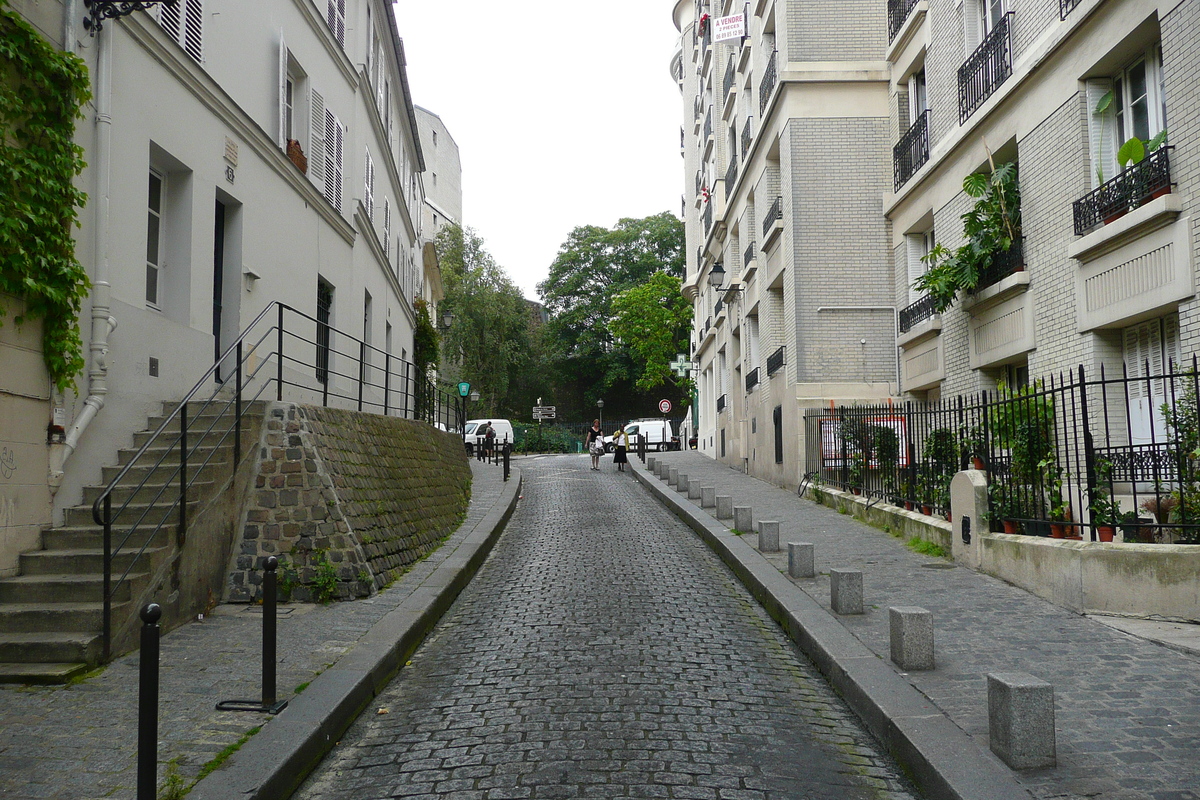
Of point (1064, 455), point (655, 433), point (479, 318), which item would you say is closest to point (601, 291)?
point (479, 318)

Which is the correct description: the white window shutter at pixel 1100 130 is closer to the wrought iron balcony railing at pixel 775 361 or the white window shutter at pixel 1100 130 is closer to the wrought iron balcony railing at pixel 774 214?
the wrought iron balcony railing at pixel 774 214

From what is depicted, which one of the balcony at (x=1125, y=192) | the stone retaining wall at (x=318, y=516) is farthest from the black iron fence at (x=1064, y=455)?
the stone retaining wall at (x=318, y=516)

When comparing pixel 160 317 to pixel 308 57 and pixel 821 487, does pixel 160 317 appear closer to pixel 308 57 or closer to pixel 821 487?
pixel 308 57

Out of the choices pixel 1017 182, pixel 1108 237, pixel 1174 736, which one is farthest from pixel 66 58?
pixel 1017 182

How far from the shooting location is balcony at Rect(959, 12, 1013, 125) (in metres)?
12.3

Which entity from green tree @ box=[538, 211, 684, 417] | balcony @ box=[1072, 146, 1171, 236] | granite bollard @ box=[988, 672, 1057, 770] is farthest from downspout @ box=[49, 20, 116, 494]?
green tree @ box=[538, 211, 684, 417]

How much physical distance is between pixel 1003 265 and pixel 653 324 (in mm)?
38290

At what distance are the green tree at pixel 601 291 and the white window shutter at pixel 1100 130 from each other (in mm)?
48443

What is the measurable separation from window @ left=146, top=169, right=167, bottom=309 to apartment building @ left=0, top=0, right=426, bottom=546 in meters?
0.02

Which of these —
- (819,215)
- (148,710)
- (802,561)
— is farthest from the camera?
(819,215)

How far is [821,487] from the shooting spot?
53.3 feet

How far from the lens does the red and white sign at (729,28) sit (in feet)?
78.8

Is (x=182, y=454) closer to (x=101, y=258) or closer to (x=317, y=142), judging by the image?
(x=101, y=258)

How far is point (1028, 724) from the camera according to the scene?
13.6ft
